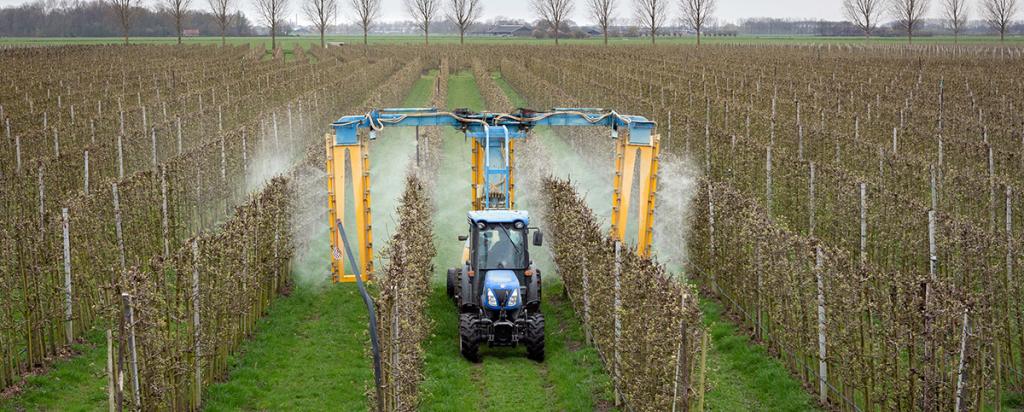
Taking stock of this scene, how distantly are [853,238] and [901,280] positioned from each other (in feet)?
21.5

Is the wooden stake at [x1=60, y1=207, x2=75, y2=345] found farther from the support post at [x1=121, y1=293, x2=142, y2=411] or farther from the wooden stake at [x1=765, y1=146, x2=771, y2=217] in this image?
the wooden stake at [x1=765, y1=146, x2=771, y2=217]

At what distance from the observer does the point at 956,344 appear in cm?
1027

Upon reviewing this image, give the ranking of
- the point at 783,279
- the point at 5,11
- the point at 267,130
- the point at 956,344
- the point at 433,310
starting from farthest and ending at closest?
1. the point at 5,11
2. the point at 267,130
3. the point at 433,310
4. the point at 783,279
5. the point at 956,344

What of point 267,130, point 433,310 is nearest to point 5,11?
point 267,130

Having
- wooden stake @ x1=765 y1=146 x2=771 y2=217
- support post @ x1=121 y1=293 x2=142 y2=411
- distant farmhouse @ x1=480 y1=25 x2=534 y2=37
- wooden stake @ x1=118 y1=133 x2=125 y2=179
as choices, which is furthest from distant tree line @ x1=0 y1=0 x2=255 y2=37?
support post @ x1=121 y1=293 x2=142 y2=411

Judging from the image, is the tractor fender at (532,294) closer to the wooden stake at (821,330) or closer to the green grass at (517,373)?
the green grass at (517,373)

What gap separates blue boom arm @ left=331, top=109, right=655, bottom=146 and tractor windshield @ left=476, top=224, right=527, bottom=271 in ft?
9.00

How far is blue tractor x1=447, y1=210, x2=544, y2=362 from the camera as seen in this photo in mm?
14109

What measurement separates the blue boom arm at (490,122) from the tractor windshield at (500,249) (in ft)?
9.00

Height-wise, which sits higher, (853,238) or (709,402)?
(853,238)

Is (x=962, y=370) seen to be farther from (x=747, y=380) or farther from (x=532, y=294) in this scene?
(x=532, y=294)

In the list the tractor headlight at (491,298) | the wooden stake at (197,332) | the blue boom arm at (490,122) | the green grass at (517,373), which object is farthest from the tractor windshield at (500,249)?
the wooden stake at (197,332)

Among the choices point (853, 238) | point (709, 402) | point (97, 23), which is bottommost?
point (709, 402)

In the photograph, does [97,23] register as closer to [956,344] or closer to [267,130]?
[267,130]
